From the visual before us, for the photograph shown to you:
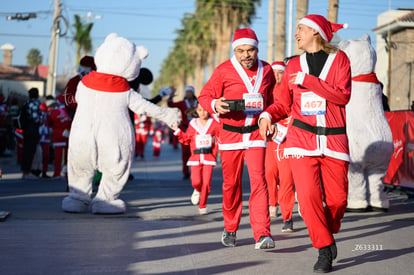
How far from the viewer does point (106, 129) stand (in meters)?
9.26

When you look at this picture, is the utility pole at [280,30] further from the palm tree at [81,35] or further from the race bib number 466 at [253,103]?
the palm tree at [81,35]

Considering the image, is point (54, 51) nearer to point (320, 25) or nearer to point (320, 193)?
point (320, 25)

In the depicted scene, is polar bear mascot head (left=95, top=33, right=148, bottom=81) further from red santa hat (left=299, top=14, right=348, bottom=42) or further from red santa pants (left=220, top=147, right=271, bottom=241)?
red santa hat (left=299, top=14, right=348, bottom=42)

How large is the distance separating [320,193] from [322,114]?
2.16 ft

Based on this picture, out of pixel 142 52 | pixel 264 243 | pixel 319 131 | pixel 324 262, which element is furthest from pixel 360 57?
pixel 324 262

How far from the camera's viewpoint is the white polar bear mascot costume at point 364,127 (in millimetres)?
Answer: 10000

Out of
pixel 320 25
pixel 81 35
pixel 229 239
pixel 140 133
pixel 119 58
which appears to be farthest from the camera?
pixel 81 35

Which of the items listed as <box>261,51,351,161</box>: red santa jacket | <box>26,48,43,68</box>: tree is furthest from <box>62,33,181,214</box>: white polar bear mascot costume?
<box>26,48,43,68</box>: tree

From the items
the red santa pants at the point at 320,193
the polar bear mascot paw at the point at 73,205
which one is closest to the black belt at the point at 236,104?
the red santa pants at the point at 320,193

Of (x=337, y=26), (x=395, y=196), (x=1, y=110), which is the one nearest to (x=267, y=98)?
(x=337, y=26)

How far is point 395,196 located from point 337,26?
289 inches

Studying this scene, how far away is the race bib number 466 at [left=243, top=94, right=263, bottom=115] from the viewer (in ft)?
23.3

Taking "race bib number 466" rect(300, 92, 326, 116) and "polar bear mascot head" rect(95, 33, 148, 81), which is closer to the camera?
"race bib number 466" rect(300, 92, 326, 116)

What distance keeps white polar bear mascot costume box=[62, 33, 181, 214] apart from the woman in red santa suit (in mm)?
3177
